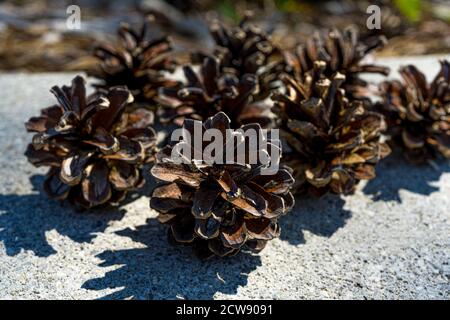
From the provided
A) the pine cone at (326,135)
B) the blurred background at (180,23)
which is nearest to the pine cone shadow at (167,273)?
the pine cone at (326,135)

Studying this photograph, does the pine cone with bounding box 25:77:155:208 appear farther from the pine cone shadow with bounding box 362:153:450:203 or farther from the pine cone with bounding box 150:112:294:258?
the pine cone shadow with bounding box 362:153:450:203

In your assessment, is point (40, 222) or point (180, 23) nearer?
point (40, 222)

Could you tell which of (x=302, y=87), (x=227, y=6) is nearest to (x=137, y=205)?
(x=302, y=87)

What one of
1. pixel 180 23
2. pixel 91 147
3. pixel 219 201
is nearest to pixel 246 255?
pixel 219 201

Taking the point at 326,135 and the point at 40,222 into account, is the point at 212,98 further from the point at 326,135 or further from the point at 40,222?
the point at 40,222

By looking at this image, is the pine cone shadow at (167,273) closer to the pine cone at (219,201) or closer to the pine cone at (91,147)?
the pine cone at (219,201)

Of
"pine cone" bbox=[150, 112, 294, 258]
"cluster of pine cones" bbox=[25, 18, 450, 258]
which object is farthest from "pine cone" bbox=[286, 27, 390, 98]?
"pine cone" bbox=[150, 112, 294, 258]
